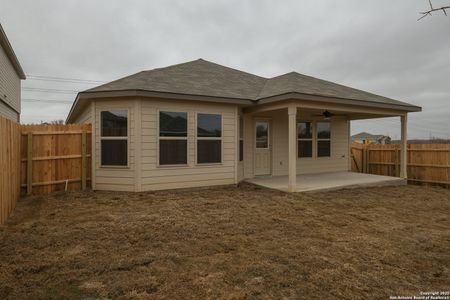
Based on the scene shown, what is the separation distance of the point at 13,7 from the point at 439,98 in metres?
47.5

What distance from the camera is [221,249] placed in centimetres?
363

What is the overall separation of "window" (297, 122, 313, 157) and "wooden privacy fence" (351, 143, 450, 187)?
3335 millimetres

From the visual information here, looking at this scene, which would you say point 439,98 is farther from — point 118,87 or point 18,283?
point 18,283

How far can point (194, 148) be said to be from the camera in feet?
25.9

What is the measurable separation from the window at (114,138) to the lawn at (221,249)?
4.17ft

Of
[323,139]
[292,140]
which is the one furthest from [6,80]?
[323,139]

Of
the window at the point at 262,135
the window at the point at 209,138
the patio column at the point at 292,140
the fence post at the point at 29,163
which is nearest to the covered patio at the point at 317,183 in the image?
the patio column at the point at 292,140

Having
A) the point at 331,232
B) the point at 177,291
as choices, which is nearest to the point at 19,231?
the point at 177,291

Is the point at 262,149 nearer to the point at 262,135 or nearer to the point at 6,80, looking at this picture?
the point at 262,135

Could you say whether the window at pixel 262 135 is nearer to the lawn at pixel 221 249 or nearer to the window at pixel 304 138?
the window at pixel 304 138

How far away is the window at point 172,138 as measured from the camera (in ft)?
24.7

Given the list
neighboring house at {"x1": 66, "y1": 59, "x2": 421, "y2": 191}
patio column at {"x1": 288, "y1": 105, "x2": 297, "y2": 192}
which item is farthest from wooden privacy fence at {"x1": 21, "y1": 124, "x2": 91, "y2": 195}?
patio column at {"x1": 288, "y1": 105, "x2": 297, "y2": 192}

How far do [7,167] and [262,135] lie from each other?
7338mm

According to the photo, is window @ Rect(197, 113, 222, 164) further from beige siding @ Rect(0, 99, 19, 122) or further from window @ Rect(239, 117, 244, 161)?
beige siding @ Rect(0, 99, 19, 122)
